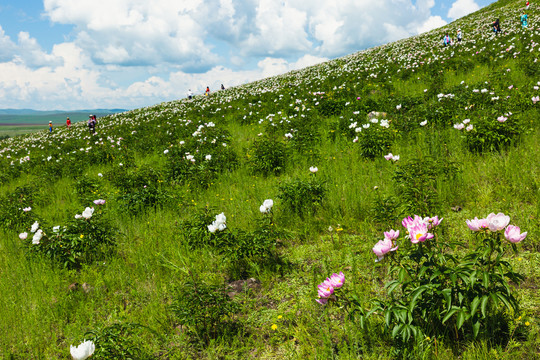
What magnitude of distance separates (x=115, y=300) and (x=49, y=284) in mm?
1139

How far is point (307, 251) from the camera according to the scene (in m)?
3.69

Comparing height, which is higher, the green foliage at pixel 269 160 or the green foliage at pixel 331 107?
the green foliage at pixel 331 107

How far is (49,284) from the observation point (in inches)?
149

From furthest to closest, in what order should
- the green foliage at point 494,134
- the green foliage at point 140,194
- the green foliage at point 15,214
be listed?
the green foliage at point 15,214 < the green foliage at point 140,194 < the green foliage at point 494,134

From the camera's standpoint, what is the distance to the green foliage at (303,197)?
4.54m

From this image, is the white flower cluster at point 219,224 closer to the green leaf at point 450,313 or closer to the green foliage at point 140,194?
the green leaf at point 450,313

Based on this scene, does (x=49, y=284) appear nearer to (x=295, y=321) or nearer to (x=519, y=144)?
(x=295, y=321)

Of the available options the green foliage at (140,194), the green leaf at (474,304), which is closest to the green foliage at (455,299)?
the green leaf at (474,304)

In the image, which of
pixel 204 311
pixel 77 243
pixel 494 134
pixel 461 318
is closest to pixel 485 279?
pixel 461 318

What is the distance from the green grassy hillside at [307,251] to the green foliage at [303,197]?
0.08ft

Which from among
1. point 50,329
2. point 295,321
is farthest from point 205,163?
point 295,321

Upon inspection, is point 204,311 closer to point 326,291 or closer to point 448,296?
point 326,291

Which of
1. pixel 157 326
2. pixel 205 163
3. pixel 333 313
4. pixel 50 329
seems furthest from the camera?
pixel 205 163

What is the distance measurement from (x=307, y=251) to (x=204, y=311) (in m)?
1.55
